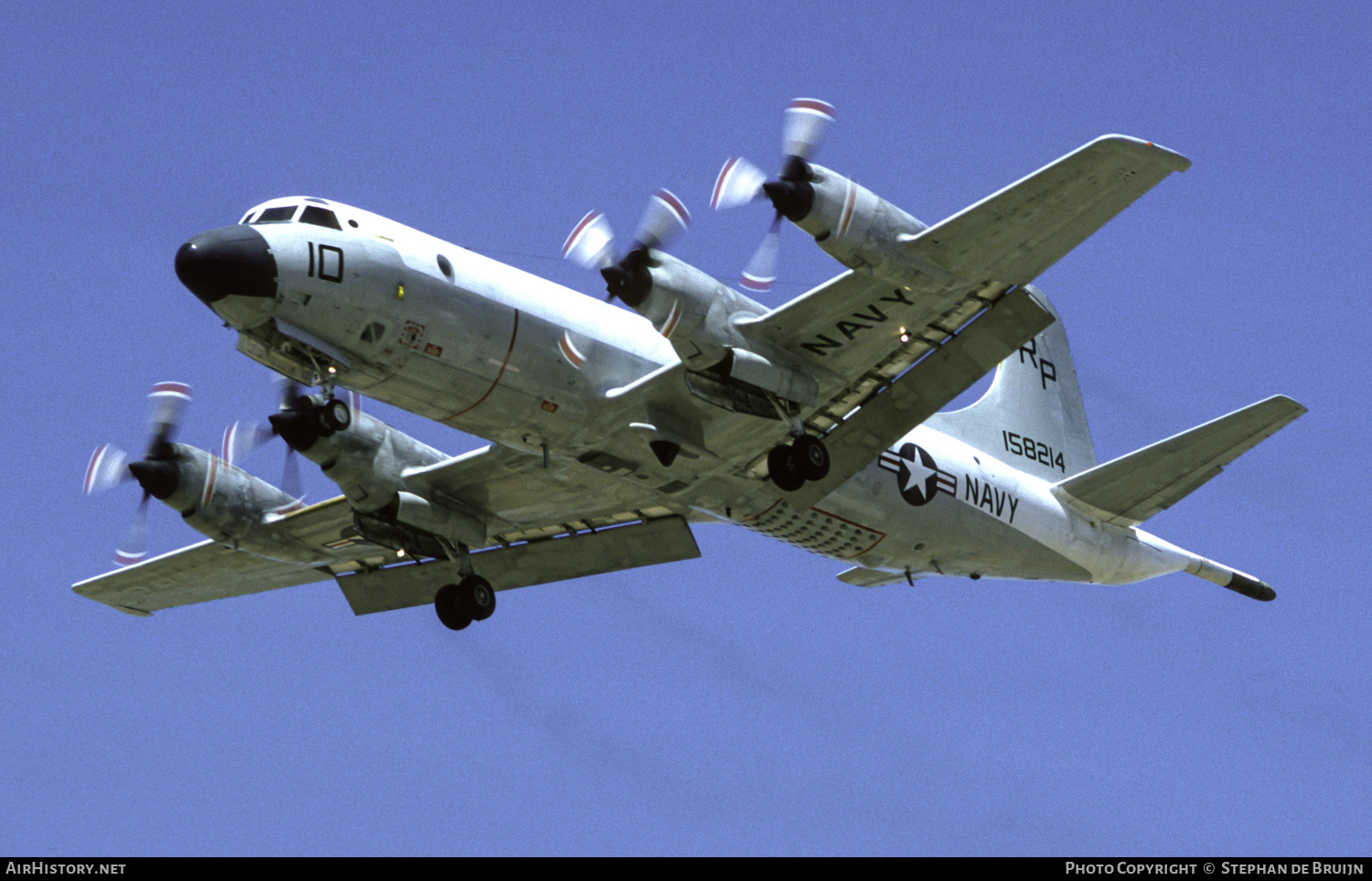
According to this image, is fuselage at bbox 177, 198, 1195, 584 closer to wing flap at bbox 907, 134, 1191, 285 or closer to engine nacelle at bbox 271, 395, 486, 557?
engine nacelle at bbox 271, 395, 486, 557

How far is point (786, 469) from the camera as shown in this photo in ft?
79.1

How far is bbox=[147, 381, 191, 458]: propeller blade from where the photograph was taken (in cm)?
2689

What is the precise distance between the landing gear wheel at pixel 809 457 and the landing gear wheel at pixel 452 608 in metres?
6.14

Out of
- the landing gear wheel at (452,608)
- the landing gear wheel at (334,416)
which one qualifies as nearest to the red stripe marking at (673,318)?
the landing gear wheel at (334,416)

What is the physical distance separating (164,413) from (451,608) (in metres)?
5.30

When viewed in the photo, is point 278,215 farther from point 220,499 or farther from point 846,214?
point 846,214

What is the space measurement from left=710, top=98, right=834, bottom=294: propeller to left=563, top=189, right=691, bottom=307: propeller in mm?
653

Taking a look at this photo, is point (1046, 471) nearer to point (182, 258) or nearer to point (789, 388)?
point (789, 388)

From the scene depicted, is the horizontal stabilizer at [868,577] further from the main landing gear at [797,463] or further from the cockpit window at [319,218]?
the cockpit window at [319,218]

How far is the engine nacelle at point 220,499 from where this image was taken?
2688 centimetres

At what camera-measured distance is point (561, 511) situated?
89.8 ft

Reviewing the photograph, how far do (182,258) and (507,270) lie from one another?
14.1 ft

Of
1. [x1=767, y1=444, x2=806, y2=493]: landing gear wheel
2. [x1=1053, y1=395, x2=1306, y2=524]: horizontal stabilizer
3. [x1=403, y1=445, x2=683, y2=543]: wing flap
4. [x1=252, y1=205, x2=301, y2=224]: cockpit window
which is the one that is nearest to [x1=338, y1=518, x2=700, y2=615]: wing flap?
[x1=403, y1=445, x2=683, y2=543]: wing flap
